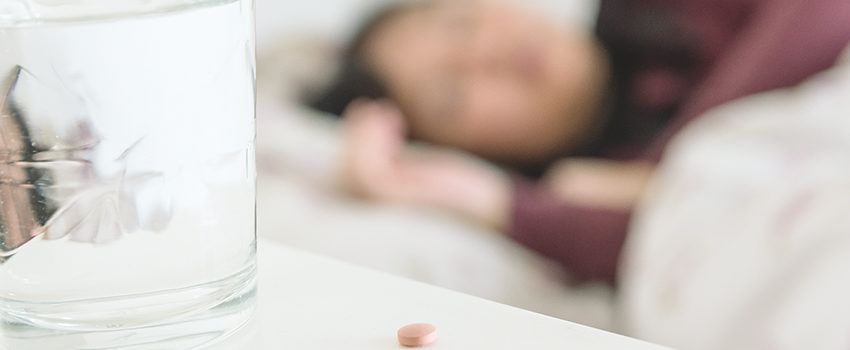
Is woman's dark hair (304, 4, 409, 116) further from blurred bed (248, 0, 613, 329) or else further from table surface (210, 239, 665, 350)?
table surface (210, 239, 665, 350)

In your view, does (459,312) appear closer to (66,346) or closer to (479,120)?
(66,346)

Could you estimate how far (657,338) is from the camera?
606 millimetres

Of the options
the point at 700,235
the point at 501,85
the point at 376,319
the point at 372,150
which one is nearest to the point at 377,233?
the point at 372,150

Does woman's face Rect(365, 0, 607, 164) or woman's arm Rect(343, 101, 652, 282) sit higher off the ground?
woman's face Rect(365, 0, 607, 164)

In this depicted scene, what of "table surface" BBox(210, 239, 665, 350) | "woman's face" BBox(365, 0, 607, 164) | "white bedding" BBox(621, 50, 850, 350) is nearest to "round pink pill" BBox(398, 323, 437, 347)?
"table surface" BBox(210, 239, 665, 350)

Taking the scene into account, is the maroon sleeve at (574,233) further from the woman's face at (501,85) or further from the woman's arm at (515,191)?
the woman's face at (501,85)

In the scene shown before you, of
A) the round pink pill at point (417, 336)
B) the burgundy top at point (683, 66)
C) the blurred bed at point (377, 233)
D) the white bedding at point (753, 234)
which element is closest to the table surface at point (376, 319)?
the round pink pill at point (417, 336)

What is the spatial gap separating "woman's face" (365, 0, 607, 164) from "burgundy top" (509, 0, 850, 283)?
71mm

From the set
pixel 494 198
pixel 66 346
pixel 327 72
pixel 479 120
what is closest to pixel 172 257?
pixel 66 346

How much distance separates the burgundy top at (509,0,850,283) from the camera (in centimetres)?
83

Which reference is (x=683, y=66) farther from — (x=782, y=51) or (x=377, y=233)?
(x=377, y=233)

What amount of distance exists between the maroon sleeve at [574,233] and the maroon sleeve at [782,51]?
0.13m

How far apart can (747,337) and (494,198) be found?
480mm

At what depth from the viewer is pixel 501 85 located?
1.23 metres
